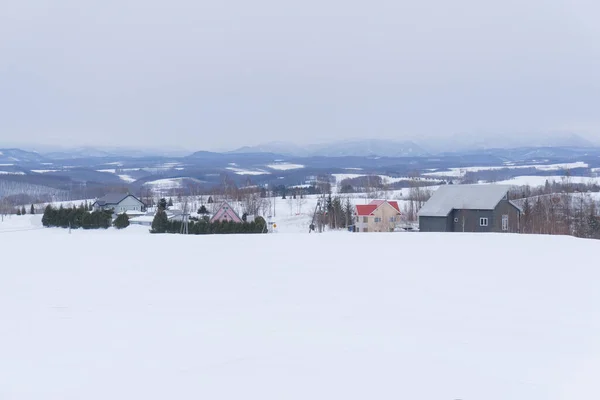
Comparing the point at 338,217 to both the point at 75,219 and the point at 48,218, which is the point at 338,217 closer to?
the point at 75,219

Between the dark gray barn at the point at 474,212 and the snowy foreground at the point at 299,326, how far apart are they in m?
8.77

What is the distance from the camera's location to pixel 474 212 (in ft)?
51.6

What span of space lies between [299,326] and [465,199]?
13.2 meters

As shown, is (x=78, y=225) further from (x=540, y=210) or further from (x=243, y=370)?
(x=540, y=210)

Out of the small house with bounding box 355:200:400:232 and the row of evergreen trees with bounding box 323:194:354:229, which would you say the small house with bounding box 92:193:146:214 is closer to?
the row of evergreen trees with bounding box 323:194:354:229

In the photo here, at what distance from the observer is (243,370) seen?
3.05 m

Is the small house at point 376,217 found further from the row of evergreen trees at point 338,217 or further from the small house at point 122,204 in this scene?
the small house at point 122,204

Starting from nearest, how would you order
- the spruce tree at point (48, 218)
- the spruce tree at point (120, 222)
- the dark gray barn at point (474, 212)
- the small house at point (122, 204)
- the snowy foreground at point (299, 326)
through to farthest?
the snowy foreground at point (299, 326), the spruce tree at point (48, 218), the dark gray barn at point (474, 212), the spruce tree at point (120, 222), the small house at point (122, 204)

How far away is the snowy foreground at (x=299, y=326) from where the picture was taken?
114 inches

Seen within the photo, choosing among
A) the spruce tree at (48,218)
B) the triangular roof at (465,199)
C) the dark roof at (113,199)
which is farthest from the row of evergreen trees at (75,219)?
the dark roof at (113,199)

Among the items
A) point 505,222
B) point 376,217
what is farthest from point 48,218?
point 505,222

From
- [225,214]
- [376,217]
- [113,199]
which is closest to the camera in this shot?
[225,214]

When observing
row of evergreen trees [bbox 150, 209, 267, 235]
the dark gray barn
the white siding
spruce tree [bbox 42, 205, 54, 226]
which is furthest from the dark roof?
the dark gray barn

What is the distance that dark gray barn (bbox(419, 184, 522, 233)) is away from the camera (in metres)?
15.6
